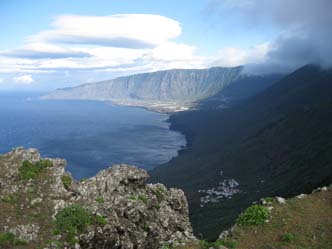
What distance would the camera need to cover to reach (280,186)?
188875 mm

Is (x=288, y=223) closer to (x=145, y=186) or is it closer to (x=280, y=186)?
(x=145, y=186)

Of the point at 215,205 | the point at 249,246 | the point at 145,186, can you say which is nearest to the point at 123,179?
the point at 145,186

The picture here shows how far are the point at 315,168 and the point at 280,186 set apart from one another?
66.7 feet

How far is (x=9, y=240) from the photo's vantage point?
25.9 m

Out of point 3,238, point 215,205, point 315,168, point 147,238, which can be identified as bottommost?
point 215,205

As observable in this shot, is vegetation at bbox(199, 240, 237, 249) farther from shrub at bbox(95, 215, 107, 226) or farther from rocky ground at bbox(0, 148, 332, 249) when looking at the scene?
shrub at bbox(95, 215, 107, 226)

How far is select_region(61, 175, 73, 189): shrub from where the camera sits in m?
34.2

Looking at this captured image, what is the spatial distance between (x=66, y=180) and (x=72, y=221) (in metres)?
7.35

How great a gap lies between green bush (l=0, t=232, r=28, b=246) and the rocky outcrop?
1.34ft

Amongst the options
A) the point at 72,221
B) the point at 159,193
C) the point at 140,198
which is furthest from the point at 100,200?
the point at 159,193

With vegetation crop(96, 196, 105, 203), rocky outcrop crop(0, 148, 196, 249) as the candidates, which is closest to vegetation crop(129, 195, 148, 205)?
rocky outcrop crop(0, 148, 196, 249)

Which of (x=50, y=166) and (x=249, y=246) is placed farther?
(x=50, y=166)

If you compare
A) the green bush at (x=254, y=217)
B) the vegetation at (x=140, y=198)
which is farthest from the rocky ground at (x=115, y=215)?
the vegetation at (x=140, y=198)

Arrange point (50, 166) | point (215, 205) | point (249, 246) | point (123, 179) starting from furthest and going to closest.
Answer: point (215, 205) < point (123, 179) < point (50, 166) < point (249, 246)
